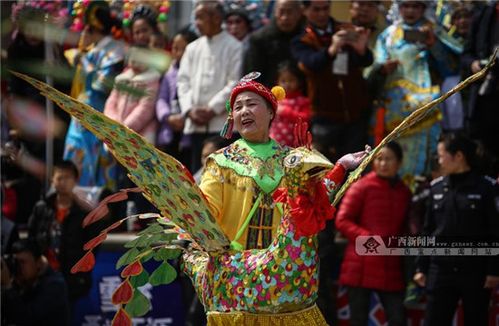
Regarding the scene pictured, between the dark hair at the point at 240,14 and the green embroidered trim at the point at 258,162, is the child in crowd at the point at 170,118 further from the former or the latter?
the green embroidered trim at the point at 258,162

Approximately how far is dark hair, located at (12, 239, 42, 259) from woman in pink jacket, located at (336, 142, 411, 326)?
86.1 inches

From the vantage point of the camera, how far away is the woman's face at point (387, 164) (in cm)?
769

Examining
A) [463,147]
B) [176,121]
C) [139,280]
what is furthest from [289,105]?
[139,280]

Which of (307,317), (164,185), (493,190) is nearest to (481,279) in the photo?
(493,190)

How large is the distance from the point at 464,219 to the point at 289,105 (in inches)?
63.4

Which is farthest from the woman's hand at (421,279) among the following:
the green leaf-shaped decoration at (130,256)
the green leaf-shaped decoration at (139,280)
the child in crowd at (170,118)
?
the green leaf-shaped decoration at (130,256)

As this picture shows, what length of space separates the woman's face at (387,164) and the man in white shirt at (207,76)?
1359mm

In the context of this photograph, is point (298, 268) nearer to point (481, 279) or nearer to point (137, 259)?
point (137, 259)

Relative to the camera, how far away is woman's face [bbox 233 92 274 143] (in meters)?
5.41

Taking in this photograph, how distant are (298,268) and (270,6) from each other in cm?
485

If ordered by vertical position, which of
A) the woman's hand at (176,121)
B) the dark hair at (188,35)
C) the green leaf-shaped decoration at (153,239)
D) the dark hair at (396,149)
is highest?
the dark hair at (188,35)

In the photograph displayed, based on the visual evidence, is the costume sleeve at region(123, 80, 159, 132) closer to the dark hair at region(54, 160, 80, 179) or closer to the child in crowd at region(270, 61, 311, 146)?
the dark hair at region(54, 160, 80, 179)

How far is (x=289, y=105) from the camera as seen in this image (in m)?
8.04

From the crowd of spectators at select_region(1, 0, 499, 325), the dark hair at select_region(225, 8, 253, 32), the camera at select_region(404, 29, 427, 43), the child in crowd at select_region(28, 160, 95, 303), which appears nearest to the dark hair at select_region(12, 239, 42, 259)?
the crowd of spectators at select_region(1, 0, 499, 325)
